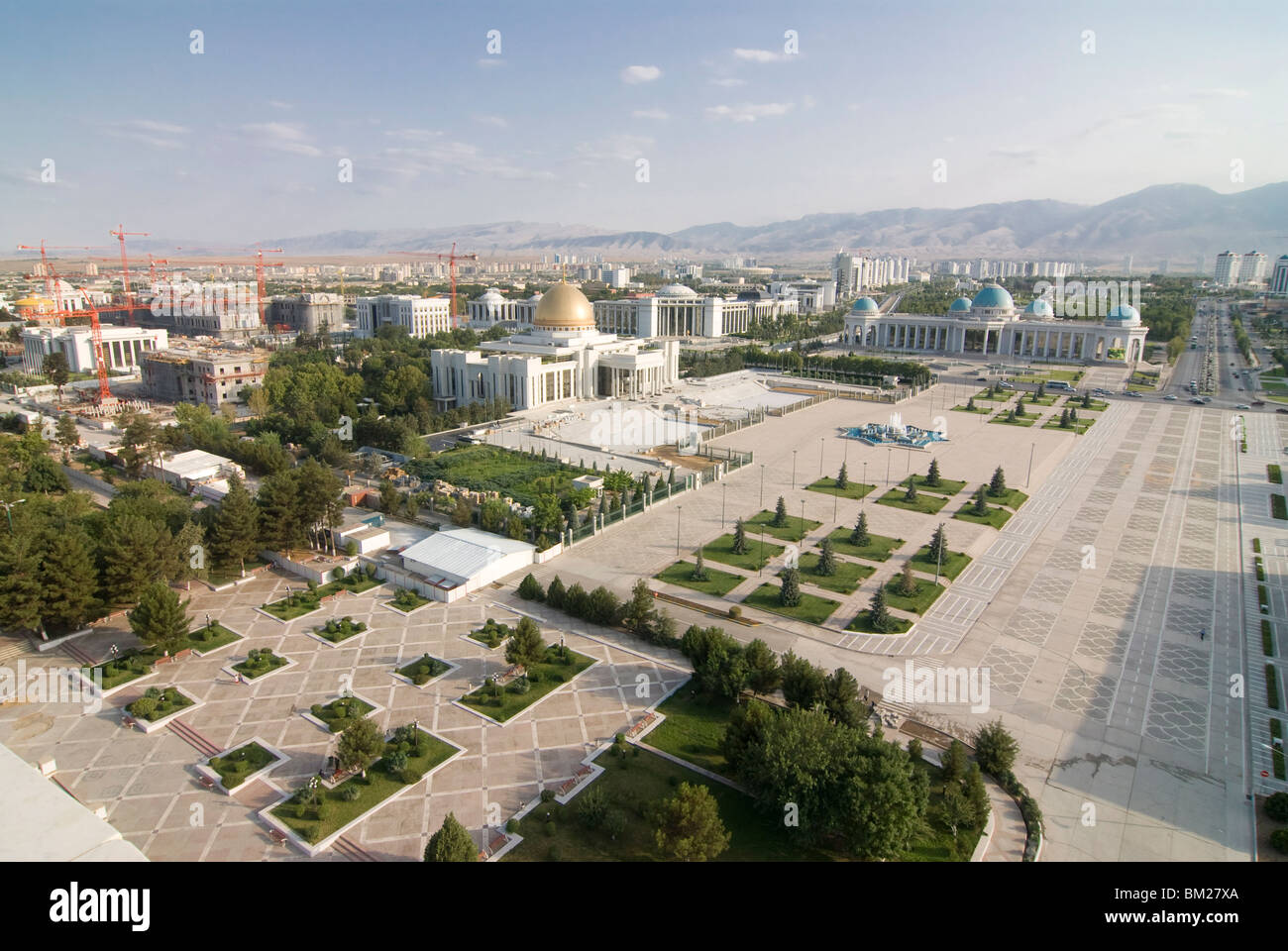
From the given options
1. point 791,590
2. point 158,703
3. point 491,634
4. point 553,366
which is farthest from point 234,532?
point 553,366

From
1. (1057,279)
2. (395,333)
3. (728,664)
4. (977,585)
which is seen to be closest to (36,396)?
(395,333)

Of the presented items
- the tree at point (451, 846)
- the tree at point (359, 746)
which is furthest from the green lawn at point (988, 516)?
the tree at point (451, 846)

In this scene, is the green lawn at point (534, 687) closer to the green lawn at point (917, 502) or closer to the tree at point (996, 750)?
the tree at point (996, 750)

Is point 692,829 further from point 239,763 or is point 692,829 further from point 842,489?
point 842,489

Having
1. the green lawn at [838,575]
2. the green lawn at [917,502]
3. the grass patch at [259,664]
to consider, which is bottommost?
the grass patch at [259,664]

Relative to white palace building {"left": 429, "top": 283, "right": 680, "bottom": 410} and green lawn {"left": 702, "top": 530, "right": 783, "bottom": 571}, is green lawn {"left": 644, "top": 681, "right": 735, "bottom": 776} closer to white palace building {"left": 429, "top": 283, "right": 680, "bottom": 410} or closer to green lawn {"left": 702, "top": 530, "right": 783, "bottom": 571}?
green lawn {"left": 702, "top": 530, "right": 783, "bottom": 571}

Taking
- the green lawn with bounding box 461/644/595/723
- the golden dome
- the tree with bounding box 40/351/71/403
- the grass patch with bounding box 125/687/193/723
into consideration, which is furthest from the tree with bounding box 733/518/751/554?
the tree with bounding box 40/351/71/403
